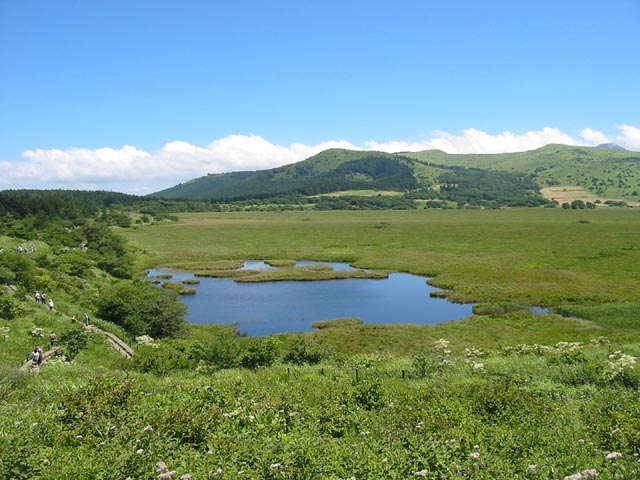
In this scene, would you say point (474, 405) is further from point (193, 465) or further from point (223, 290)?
A: point (223, 290)

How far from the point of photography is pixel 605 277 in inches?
2589

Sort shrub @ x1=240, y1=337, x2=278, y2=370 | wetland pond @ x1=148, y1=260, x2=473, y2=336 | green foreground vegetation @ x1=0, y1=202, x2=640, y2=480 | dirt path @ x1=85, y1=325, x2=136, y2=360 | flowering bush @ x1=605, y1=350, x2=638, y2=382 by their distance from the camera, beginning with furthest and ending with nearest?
wetland pond @ x1=148, y1=260, x2=473, y2=336 → dirt path @ x1=85, y1=325, x2=136, y2=360 → shrub @ x1=240, y1=337, x2=278, y2=370 → flowering bush @ x1=605, y1=350, x2=638, y2=382 → green foreground vegetation @ x1=0, y1=202, x2=640, y2=480

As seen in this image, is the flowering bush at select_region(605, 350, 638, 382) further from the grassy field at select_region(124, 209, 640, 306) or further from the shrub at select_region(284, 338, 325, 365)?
the grassy field at select_region(124, 209, 640, 306)

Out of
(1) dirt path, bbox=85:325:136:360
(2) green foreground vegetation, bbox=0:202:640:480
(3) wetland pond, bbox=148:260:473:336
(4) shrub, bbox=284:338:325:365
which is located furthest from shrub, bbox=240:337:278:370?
(3) wetland pond, bbox=148:260:473:336

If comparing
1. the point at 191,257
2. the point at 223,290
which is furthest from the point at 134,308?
the point at 191,257

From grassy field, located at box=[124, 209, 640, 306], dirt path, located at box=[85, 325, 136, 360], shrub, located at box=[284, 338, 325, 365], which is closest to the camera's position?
shrub, located at box=[284, 338, 325, 365]

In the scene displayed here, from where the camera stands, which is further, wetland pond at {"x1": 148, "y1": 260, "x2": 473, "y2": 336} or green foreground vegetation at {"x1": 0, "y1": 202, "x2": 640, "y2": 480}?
wetland pond at {"x1": 148, "y1": 260, "x2": 473, "y2": 336}

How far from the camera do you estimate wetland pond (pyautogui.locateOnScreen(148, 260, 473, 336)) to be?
51.2 metres

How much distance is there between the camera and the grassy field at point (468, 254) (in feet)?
200

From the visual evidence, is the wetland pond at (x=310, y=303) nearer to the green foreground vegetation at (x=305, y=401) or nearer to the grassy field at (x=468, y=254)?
the green foreground vegetation at (x=305, y=401)

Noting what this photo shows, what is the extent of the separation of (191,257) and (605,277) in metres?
77.7

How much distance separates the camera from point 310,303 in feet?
197

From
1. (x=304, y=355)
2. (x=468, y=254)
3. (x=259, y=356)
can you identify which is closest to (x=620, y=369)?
(x=304, y=355)

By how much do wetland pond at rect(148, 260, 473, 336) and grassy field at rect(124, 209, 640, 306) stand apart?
6.24 m
